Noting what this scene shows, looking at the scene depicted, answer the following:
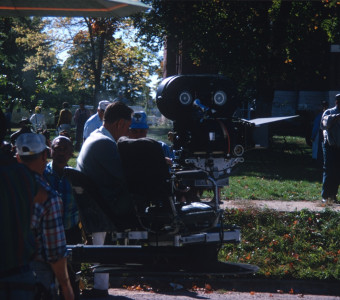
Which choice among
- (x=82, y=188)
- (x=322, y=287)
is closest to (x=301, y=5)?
(x=322, y=287)

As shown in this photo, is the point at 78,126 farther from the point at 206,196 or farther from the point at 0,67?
the point at 206,196

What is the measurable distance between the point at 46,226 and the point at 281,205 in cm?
833

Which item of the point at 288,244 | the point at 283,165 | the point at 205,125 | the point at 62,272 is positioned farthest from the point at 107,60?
the point at 62,272

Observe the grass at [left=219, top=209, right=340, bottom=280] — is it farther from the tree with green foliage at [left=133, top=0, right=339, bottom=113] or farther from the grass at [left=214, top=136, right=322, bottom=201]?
the tree with green foliage at [left=133, top=0, right=339, bottom=113]

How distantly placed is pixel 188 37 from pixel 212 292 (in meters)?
17.8

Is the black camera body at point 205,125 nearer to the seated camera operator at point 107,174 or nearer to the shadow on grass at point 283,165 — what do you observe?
the seated camera operator at point 107,174

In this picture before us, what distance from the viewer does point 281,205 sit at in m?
11.5

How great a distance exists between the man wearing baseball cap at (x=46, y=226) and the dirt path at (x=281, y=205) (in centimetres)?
727

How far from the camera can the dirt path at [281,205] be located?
36.4 ft

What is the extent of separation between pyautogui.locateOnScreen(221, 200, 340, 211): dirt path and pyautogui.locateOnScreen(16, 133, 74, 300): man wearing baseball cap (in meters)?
7.27

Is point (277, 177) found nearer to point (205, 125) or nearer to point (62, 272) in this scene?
point (205, 125)

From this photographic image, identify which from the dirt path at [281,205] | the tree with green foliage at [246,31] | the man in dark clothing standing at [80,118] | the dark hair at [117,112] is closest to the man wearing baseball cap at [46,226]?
the dark hair at [117,112]

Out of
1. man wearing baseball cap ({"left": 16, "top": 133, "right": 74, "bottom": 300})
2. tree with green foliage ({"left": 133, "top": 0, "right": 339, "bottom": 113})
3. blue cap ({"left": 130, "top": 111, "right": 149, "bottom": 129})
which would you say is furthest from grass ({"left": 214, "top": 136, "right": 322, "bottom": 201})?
man wearing baseball cap ({"left": 16, "top": 133, "right": 74, "bottom": 300})

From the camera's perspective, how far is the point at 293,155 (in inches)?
979
